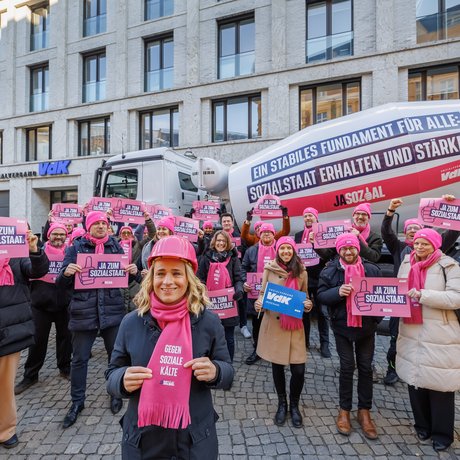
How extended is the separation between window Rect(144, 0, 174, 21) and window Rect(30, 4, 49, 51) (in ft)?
21.8

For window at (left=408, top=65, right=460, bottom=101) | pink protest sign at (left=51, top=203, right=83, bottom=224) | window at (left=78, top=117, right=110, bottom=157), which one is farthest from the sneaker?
window at (left=78, top=117, right=110, bottom=157)

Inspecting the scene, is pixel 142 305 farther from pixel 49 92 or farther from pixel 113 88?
pixel 49 92

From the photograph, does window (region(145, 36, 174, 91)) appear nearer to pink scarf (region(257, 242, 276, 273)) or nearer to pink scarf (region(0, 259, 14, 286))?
pink scarf (region(257, 242, 276, 273))

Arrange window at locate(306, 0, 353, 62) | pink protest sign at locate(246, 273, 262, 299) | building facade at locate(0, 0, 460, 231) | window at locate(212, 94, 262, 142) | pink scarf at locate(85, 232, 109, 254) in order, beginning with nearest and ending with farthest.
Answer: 1. pink scarf at locate(85, 232, 109, 254)
2. pink protest sign at locate(246, 273, 262, 299)
3. building facade at locate(0, 0, 460, 231)
4. window at locate(306, 0, 353, 62)
5. window at locate(212, 94, 262, 142)

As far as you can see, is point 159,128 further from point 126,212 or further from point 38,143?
point 126,212

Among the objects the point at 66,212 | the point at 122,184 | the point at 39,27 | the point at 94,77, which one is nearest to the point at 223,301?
the point at 66,212

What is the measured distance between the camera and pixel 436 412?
283cm

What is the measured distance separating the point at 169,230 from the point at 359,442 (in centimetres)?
296

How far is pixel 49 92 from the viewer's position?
712 inches

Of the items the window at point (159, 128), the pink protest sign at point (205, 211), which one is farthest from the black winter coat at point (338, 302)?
the window at point (159, 128)

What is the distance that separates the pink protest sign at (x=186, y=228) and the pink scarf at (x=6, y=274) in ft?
7.70

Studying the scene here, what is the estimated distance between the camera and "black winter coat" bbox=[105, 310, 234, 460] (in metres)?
1.62

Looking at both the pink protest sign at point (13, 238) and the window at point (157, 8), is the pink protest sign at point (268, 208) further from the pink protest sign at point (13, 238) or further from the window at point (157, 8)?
the window at point (157, 8)

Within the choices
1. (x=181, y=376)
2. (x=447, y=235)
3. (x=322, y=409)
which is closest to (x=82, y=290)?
(x=181, y=376)
